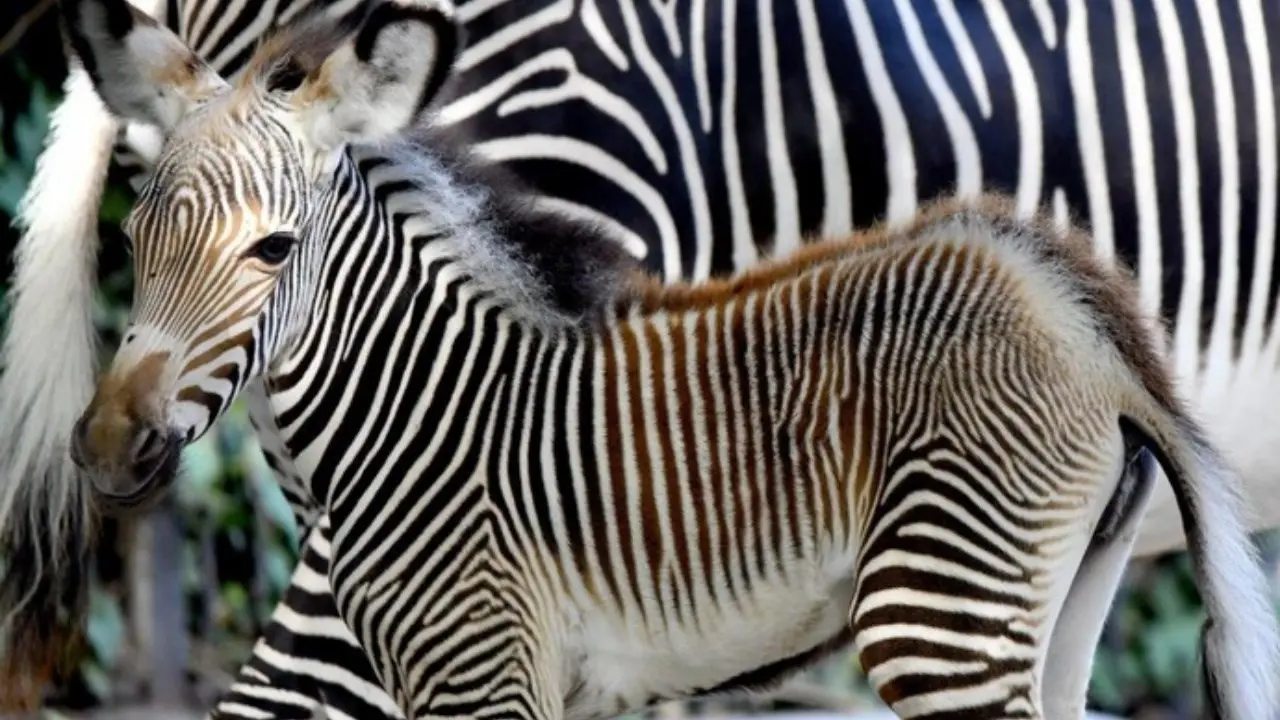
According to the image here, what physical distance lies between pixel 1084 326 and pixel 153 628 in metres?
2.38

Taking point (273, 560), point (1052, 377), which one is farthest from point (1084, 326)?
point (273, 560)

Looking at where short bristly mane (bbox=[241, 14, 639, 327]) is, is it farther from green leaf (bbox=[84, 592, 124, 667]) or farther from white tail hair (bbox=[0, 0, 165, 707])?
green leaf (bbox=[84, 592, 124, 667])

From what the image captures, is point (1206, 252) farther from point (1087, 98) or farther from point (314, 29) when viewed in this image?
point (314, 29)

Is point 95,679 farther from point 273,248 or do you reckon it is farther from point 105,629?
point 273,248

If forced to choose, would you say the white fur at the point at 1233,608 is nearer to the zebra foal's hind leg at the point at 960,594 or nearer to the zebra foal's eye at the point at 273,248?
the zebra foal's hind leg at the point at 960,594

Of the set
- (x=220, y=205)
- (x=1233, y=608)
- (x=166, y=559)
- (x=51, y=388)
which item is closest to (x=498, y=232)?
(x=220, y=205)

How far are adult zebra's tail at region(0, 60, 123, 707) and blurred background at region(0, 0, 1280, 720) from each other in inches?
38.8

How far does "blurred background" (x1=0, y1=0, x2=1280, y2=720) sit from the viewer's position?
393 cm

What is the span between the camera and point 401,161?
87.7 inches

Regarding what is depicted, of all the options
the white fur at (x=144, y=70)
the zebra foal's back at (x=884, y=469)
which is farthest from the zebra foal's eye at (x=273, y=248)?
the zebra foal's back at (x=884, y=469)

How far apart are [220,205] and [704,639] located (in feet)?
2.18

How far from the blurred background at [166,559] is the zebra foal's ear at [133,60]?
5.06 feet

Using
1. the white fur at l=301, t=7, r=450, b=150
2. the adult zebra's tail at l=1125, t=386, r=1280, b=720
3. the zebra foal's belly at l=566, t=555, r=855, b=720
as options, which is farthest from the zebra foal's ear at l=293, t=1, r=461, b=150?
the adult zebra's tail at l=1125, t=386, r=1280, b=720

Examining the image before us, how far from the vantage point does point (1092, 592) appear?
2.25 metres
